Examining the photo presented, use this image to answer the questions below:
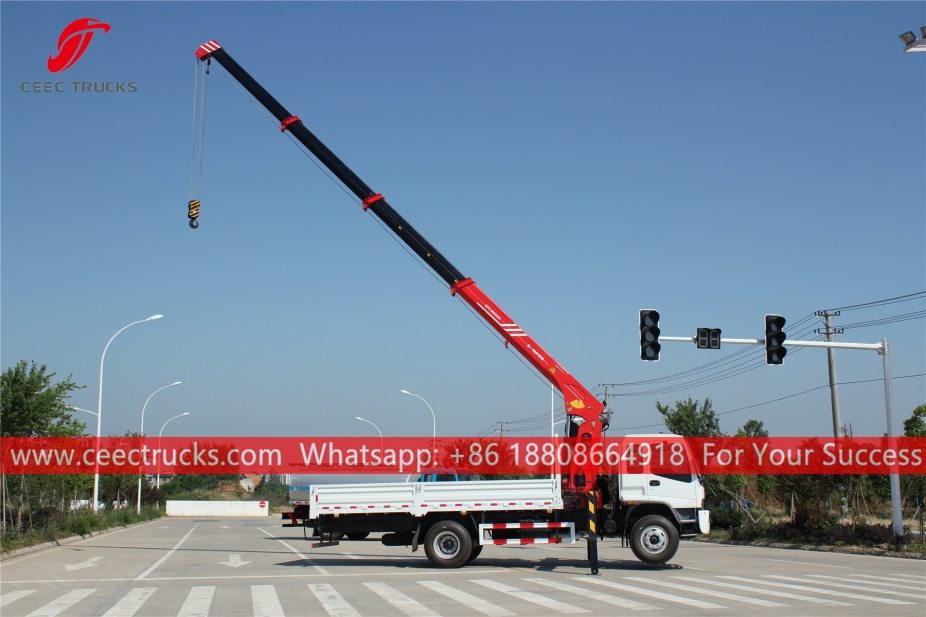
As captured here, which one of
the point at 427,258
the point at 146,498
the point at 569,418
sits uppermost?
the point at 427,258

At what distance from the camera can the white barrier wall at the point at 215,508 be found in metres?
69.1

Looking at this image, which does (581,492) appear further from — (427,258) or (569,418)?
(427,258)

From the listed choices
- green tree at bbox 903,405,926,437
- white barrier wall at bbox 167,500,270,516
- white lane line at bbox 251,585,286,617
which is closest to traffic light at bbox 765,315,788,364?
white lane line at bbox 251,585,286,617

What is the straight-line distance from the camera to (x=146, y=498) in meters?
61.4

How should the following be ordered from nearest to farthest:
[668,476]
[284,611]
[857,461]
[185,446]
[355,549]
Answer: [284,611]
[668,476]
[355,549]
[857,461]
[185,446]

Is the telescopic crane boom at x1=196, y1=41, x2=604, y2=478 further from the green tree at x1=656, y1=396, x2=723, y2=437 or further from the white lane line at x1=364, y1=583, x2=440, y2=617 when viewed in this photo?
the green tree at x1=656, y1=396, x2=723, y2=437

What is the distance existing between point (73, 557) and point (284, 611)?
1295cm

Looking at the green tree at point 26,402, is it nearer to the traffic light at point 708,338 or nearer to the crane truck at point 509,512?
the crane truck at point 509,512

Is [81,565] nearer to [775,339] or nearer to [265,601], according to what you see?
[265,601]

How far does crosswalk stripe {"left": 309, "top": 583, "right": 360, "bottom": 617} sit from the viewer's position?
10734 millimetres

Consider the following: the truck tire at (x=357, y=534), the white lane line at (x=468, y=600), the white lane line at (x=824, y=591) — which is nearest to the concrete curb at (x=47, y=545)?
the truck tire at (x=357, y=534)

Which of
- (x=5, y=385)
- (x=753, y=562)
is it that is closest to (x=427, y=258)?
(x=753, y=562)

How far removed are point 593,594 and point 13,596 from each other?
908cm

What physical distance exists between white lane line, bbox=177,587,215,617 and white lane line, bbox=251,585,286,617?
0.64 m
